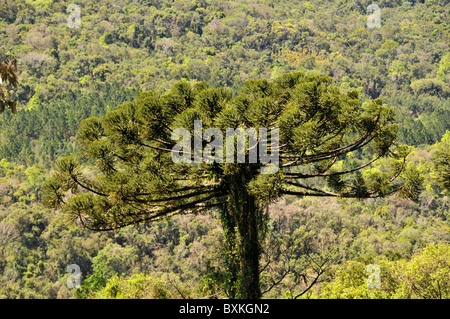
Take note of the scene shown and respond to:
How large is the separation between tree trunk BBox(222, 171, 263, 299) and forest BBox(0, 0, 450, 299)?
12 cm

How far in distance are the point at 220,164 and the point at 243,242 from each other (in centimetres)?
132

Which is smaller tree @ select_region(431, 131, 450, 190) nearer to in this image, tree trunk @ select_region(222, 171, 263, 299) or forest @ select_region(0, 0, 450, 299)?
forest @ select_region(0, 0, 450, 299)

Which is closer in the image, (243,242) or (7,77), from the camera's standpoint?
(7,77)

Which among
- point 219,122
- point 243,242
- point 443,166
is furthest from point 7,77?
point 443,166

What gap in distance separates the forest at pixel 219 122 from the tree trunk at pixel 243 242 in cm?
12

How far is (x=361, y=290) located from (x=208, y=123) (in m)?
3.72

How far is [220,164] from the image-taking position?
8938 mm

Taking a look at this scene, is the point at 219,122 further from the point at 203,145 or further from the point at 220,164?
the point at 220,164

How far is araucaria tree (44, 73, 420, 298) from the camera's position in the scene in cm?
869

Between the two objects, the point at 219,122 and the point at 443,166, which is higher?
the point at 443,166

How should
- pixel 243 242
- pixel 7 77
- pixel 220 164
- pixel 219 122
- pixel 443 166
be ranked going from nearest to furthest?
pixel 7 77, pixel 219 122, pixel 220 164, pixel 243 242, pixel 443 166

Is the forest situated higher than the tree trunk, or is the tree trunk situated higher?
→ the forest

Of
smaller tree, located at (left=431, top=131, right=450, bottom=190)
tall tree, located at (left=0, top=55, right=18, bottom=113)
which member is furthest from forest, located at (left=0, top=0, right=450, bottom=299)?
tall tree, located at (left=0, top=55, right=18, bottom=113)
